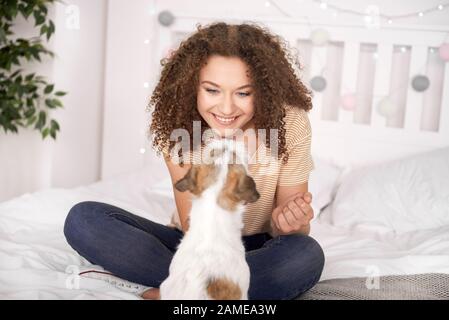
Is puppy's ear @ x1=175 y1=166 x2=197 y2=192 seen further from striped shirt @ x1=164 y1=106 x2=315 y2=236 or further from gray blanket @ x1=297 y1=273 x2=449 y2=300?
gray blanket @ x1=297 y1=273 x2=449 y2=300

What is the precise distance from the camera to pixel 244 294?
1.07 metres

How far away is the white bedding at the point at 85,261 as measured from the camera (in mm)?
1367

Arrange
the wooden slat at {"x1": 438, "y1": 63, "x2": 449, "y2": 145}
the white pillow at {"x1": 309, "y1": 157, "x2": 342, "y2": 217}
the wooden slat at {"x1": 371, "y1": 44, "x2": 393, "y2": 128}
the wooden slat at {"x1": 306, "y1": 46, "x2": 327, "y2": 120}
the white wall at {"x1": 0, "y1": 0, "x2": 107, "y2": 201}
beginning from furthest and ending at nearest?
1. the white wall at {"x1": 0, "y1": 0, "x2": 107, "y2": 201}
2. the wooden slat at {"x1": 306, "y1": 46, "x2": 327, "y2": 120}
3. the wooden slat at {"x1": 371, "y1": 44, "x2": 393, "y2": 128}
4. the wooden slat at {"x1": 438, "y1": 63, "x2": 449, "y2": 145}
5. the white pillow at {"x1": 309, "y1": 157, "x2": 342, "y2": 217}

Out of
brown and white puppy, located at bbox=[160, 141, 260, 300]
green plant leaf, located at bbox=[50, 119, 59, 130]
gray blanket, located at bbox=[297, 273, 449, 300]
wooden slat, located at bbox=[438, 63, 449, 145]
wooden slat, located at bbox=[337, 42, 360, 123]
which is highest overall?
wooden slat, located at bbox=[337, 42, 360, 123]

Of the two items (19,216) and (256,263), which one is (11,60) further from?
(256,263)

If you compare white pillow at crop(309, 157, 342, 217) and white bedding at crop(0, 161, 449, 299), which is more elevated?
white pillow at crop(309, 157, 342, 217)

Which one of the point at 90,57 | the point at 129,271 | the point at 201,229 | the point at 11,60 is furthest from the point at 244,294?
the point at 90,57

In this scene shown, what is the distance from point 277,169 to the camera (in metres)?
1.50

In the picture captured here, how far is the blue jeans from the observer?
4.32ft

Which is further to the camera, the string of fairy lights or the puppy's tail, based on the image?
the string of fairy lights

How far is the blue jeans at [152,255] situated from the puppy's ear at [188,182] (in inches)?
12.7

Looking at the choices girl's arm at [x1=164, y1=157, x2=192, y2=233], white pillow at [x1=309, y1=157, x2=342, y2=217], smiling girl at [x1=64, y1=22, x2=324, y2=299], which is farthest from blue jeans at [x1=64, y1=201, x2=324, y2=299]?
white pillow at [x1=309, y1=157, x2=342, y2=217]

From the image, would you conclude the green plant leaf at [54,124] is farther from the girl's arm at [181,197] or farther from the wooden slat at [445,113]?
the wooden slat at [445,113]
